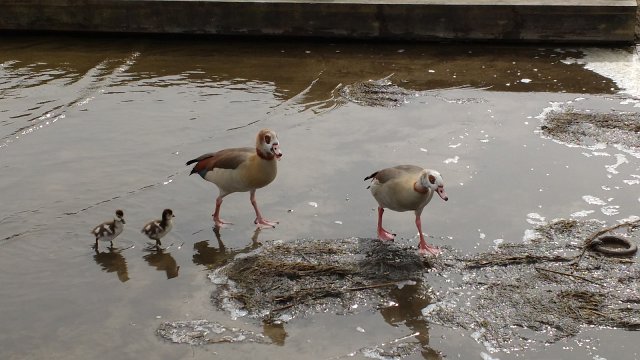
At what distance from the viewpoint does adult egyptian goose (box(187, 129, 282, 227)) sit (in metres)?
7.89

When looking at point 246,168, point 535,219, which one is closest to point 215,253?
point 246,168

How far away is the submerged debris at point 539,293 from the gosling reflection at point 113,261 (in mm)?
2822

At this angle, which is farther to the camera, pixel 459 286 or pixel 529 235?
pixel 529 235

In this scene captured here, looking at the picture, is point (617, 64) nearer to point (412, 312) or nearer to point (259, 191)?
point (259, 191)

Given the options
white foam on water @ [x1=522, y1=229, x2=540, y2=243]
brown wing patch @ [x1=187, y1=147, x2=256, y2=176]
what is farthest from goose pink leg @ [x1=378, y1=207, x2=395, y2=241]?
brown wing patch @ [x1=187, y1=147, x2=256, y2=176]

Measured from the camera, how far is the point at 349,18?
47.1 ft

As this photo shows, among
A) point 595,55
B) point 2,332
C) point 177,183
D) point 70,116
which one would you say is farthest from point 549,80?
point 2,332

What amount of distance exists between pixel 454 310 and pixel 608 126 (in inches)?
193

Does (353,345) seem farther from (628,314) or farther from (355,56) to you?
(355,56)

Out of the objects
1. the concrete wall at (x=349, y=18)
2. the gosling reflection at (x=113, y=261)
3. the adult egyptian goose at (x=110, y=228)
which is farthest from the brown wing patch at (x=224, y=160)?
the concrete wall at (x=349, y=18)

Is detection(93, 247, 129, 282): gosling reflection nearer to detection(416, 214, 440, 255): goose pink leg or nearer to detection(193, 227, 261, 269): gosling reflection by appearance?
detection(193, 227, 261, 269): gosling reflection

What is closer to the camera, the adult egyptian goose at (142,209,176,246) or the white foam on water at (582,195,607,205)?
the adult egyptian goose at (142,209,176,246)

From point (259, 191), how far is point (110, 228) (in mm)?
1952

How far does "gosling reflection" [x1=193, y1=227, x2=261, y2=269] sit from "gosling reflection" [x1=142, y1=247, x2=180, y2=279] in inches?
8.5
